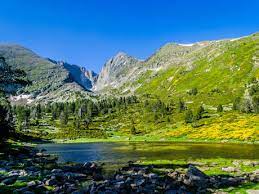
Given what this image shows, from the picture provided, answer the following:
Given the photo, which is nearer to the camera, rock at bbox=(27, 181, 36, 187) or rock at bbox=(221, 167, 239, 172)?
rock at bbox=(27, 181, 36, 187)

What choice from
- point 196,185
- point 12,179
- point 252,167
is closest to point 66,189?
point 12,179

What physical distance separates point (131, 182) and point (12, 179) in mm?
11843

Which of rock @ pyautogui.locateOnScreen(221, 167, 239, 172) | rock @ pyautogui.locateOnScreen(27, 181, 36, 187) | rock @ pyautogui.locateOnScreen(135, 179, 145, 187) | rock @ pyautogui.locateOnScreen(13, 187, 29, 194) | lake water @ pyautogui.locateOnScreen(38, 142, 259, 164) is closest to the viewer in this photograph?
rock @ pyautogui.locateOnScreen(13, 187, 29, 194)

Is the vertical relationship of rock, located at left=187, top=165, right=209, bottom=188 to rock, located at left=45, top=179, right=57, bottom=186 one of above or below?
below

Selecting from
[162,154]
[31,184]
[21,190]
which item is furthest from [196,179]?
[162,154]

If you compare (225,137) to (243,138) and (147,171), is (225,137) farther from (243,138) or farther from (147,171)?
(147,171)

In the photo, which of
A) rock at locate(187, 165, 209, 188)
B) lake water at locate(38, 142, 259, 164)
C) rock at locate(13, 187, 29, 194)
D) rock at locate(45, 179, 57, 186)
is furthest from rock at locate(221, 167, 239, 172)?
rock at locate(13, 187, 29, 194)

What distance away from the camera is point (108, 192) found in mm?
29000

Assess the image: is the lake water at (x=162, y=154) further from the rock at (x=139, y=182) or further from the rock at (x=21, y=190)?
the rock at (x=21, y=190)

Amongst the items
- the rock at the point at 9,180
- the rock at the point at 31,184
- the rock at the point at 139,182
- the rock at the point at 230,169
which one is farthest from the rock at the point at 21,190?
the rock at the point at 230,169

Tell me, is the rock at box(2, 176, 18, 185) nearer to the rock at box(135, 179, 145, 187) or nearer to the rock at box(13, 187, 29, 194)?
the rock at box(13, 187, 29, 194)

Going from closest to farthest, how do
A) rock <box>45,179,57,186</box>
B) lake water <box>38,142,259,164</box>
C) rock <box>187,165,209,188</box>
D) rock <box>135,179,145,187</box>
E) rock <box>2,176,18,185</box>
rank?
rock <box>2,176,18,185</box>, rock <box>45,179,57,186</box>, rock <box>135,179,145,187</box>, rock <box>187,165,209,188</box>, lake water <box>38,142,259,164</box>

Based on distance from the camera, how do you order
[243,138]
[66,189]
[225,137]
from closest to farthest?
[66,189]
[243,138]
[225,137]

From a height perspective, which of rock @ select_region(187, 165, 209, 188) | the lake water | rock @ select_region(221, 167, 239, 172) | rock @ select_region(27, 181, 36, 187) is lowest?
the lake water
